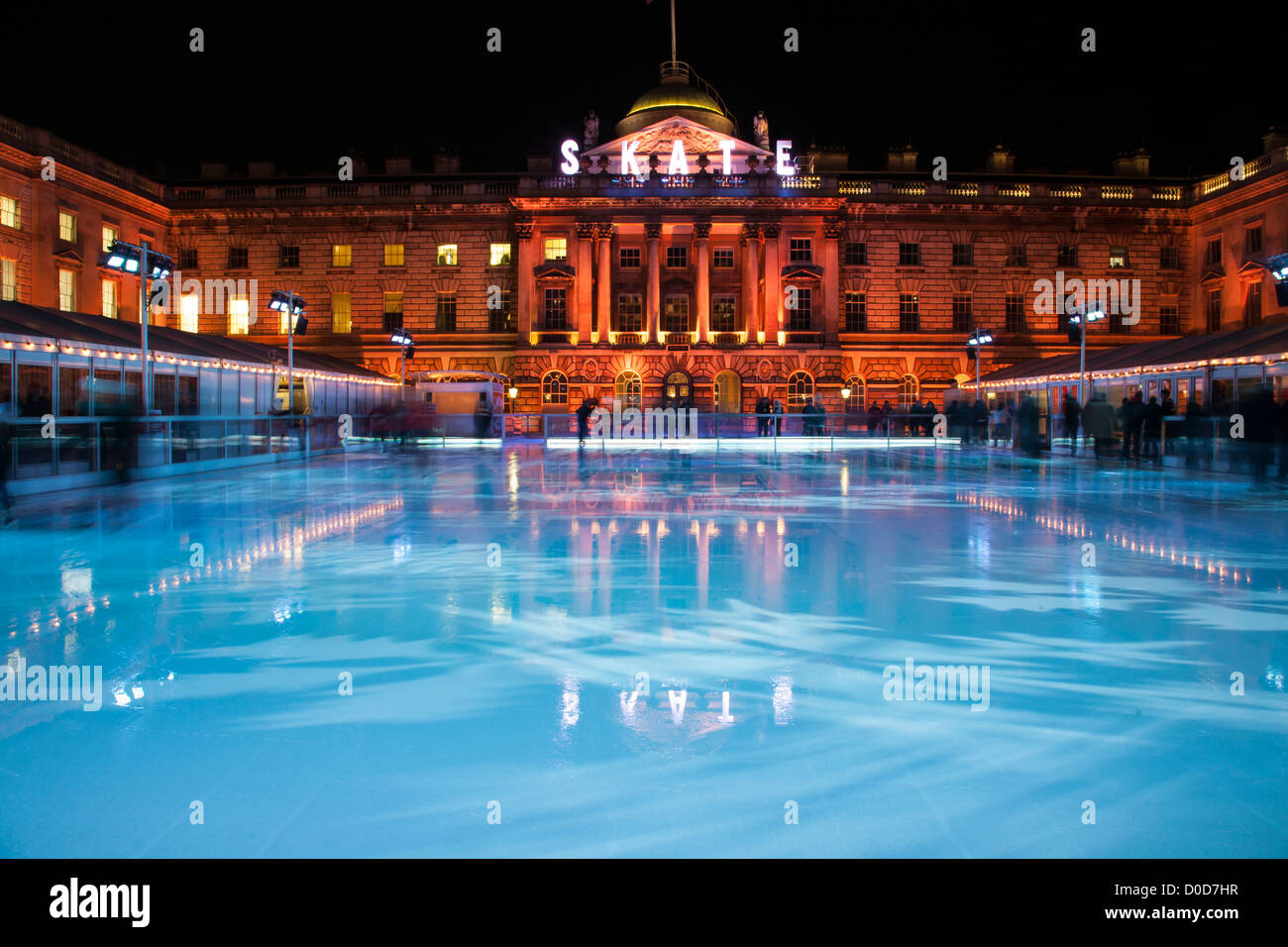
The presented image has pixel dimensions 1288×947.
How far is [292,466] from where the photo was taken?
25.3 meters

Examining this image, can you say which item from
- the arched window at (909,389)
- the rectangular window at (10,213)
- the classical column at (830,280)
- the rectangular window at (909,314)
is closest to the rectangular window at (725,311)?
the classical column at (830,280)

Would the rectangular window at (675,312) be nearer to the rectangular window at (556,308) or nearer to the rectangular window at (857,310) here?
the rectangular window at (556,308)

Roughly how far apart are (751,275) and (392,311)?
22.2m

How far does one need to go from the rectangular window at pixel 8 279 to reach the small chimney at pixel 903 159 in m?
A: 49.6

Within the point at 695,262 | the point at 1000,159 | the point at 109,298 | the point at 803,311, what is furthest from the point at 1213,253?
the point at 109,298

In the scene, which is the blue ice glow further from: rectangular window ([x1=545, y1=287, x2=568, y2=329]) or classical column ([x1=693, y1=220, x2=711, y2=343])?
rectangular window ([x1=545, y1=287, x2=568, y2=329])

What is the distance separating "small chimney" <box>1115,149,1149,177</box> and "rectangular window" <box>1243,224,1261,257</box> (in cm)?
1199

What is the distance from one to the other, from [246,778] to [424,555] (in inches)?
231

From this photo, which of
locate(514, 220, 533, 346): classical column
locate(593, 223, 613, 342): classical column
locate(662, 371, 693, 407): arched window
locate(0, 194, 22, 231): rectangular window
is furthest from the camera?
locate(514, 220, 533, 346): classical column

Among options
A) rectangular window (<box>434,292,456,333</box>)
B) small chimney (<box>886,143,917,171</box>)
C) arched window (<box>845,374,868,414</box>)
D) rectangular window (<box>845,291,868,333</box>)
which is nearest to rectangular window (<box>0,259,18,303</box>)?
rectangular window (<box>434,292,456,333</box>)

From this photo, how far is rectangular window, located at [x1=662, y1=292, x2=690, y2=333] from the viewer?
56.6 meters

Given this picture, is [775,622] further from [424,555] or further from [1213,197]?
[1213,197]
